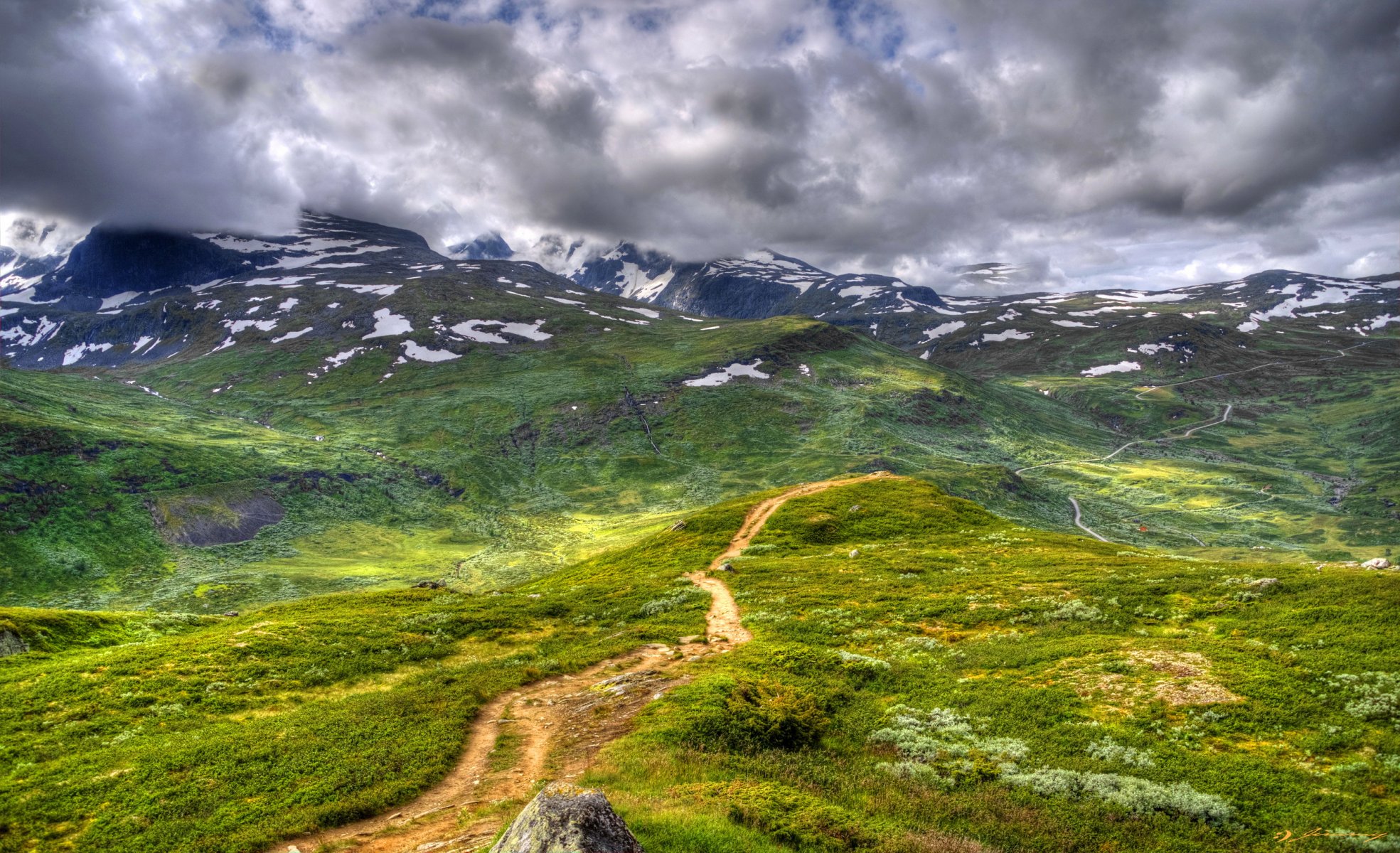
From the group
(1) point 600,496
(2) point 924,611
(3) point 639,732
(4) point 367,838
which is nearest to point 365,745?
(4) point 367,838

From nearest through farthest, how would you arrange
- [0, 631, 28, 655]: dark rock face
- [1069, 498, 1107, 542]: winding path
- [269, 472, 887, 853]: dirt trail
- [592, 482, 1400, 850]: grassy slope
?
[592, 482, 1400, 850]: grassy slope < [269, 472, 887, 853]: dirt trail < [0, 631, 28, 655]: dark rock face < [1069, 498, 1107, 542]: winding path

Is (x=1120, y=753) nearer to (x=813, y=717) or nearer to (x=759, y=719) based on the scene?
(x=813, y=717)

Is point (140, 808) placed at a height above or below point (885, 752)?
above

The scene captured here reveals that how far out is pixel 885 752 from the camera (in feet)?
64.2

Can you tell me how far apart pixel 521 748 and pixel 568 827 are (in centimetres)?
1207

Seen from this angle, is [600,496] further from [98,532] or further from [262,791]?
[262,791]

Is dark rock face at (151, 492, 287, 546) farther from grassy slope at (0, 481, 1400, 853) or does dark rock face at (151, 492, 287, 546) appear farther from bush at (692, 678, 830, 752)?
bush at (692, 678, 830, 752)

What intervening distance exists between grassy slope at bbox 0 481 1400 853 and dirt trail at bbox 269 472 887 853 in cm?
100

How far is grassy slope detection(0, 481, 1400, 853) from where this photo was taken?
1519 cm

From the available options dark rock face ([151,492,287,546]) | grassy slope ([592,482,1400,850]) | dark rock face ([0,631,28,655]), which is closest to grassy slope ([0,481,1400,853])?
grassy slope ([592,482,1400,850])

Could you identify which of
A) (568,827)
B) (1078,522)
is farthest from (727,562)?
(1078,522)

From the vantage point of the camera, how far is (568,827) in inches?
428

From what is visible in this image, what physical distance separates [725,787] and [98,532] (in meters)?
142

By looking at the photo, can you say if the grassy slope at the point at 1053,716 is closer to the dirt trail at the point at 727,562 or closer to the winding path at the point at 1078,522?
the dirt trail at the point at 727,562
